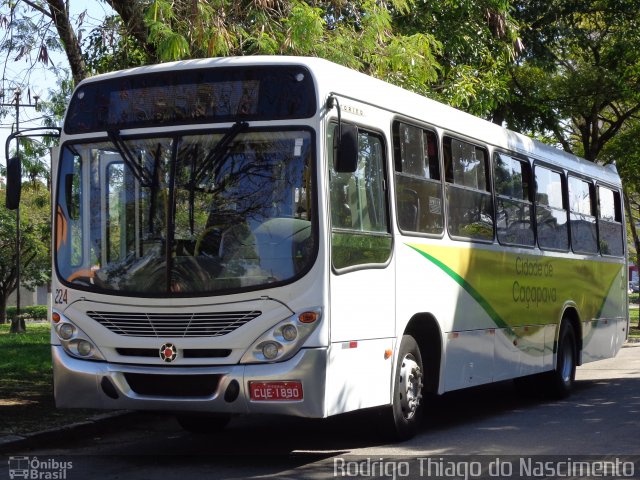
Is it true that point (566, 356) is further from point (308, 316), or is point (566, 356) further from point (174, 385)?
point (174, 385)

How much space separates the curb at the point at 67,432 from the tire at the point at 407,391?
3.10 metres

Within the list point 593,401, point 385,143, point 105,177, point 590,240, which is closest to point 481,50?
point 590,240

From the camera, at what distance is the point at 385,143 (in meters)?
9.76

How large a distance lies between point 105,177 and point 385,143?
249 centimetres

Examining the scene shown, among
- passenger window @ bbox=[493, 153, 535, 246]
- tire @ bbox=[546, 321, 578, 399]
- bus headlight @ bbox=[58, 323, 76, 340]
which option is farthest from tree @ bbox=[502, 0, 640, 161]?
bus headlight @ bbox=[58, 323, 76, 340]

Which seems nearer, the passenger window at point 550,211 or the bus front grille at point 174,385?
the bus front grille at point 174,385

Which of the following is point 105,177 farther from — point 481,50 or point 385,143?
point 481,50

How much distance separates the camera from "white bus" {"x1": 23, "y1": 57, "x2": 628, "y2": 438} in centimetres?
840

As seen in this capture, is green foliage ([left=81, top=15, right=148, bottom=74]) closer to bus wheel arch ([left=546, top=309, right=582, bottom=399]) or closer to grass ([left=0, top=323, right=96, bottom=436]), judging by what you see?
grass ([left=0, top=323, right=96, bottom=436])

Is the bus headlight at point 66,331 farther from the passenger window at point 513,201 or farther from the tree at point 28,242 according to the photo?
the tree at point 28,242

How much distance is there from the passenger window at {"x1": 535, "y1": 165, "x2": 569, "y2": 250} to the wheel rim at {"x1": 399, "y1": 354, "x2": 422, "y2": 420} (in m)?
4.31

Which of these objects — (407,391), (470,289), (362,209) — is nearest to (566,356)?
(470,289)

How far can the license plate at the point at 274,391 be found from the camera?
8250 millimetres

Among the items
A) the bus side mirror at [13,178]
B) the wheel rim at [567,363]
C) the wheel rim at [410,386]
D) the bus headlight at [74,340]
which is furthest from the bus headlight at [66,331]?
the wheel rim at [567,363]
